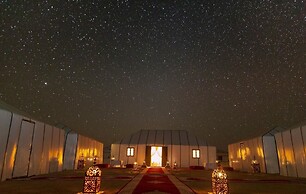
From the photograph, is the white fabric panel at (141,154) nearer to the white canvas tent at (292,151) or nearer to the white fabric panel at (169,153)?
the white fabric panel at (169,153)

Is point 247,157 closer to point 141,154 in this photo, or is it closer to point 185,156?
Result: point 185,156

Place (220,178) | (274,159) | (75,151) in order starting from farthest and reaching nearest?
(75,151)
(274,159)
(220,178)

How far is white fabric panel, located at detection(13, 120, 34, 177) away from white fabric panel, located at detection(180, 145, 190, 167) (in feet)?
60.8

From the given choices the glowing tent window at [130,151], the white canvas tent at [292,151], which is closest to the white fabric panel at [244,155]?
the white canvas tent at [292,151]

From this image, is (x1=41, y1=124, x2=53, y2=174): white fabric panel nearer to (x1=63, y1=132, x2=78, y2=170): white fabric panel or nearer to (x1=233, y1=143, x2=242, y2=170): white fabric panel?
(x1=63, y1=132, x2=78, y2=170): white fabric panel

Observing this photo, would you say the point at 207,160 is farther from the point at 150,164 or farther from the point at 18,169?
the point at 18,169

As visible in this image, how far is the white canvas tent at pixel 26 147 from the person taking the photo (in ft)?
32.5

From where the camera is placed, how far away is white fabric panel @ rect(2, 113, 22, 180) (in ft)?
32.8

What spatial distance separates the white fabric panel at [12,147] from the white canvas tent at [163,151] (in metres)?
16.8

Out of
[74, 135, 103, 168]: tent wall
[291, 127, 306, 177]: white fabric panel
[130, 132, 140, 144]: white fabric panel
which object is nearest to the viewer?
[291, 127, 306, 177]: white fabric panel

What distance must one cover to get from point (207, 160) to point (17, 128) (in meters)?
21.9

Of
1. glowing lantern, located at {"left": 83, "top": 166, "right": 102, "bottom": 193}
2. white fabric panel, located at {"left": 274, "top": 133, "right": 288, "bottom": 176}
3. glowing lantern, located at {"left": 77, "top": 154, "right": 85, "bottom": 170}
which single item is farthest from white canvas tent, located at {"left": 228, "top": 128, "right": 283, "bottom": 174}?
glowing lantern, located at {"left": 83, "top": 166, "right": 102, "bottom": 193}

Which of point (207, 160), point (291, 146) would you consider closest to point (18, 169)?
point (291, 146)

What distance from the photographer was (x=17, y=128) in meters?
10.8
